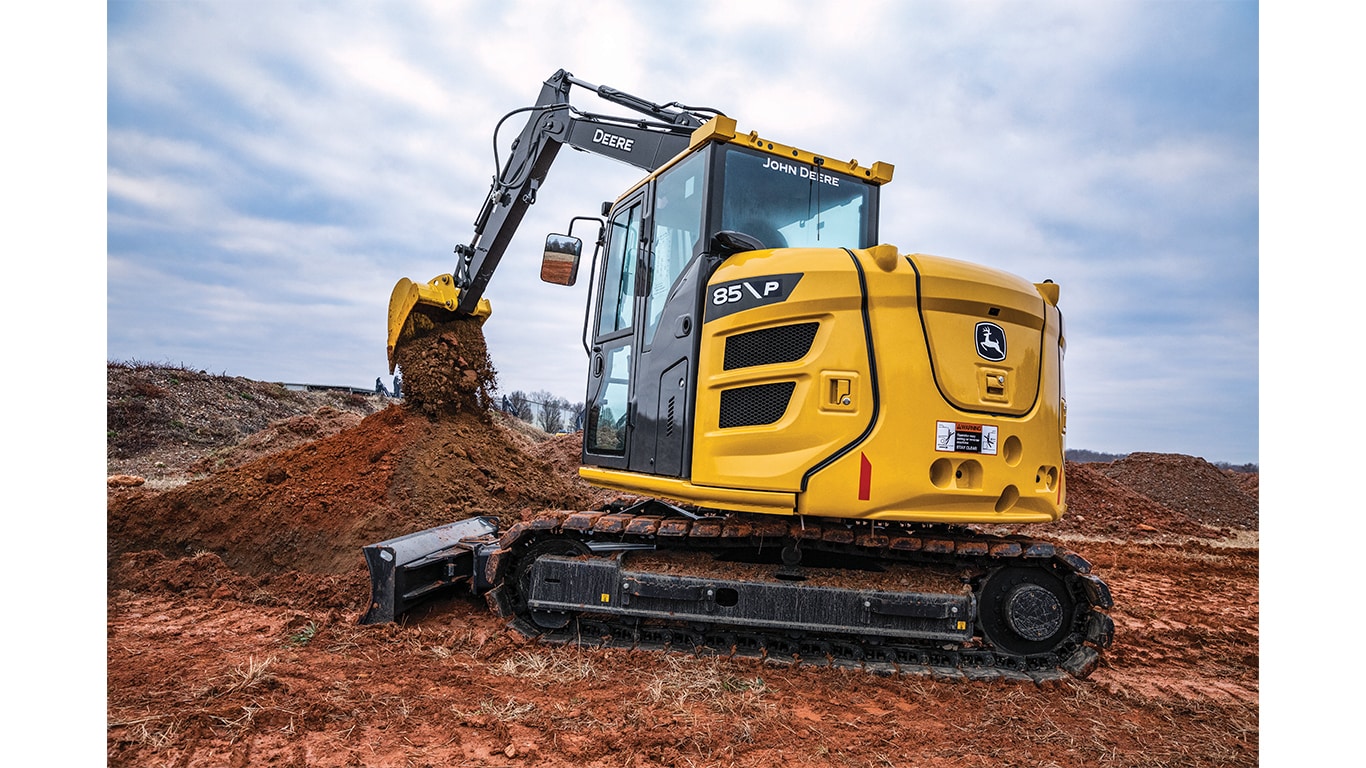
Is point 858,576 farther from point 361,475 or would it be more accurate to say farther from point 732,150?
point 361,475

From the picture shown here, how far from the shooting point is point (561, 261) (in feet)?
19.3

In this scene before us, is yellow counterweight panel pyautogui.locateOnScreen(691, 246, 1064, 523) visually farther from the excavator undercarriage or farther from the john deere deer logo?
the excavator undercarriage

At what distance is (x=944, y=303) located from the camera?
14.2 feet

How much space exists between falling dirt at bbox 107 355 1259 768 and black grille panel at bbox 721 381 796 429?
4.82 feet

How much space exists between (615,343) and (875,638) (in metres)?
2.68

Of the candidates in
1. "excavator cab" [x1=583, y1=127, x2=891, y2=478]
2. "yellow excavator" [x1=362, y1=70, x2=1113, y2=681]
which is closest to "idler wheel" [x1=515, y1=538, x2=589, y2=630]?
"yellow excavator" [x1=362, y1=70, x2=1113, y2=681]

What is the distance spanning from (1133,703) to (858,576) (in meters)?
1.65

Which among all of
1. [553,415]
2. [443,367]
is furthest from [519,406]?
[443,367]

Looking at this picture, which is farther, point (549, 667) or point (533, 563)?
point (533, 563)

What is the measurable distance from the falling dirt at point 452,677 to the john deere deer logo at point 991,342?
1.89 metres

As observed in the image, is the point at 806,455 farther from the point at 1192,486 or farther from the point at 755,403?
the point at 1192,486

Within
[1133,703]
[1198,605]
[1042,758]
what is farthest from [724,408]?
[1198,605]

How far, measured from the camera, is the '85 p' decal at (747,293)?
4430mm

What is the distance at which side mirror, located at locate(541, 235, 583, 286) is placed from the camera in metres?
5.84
